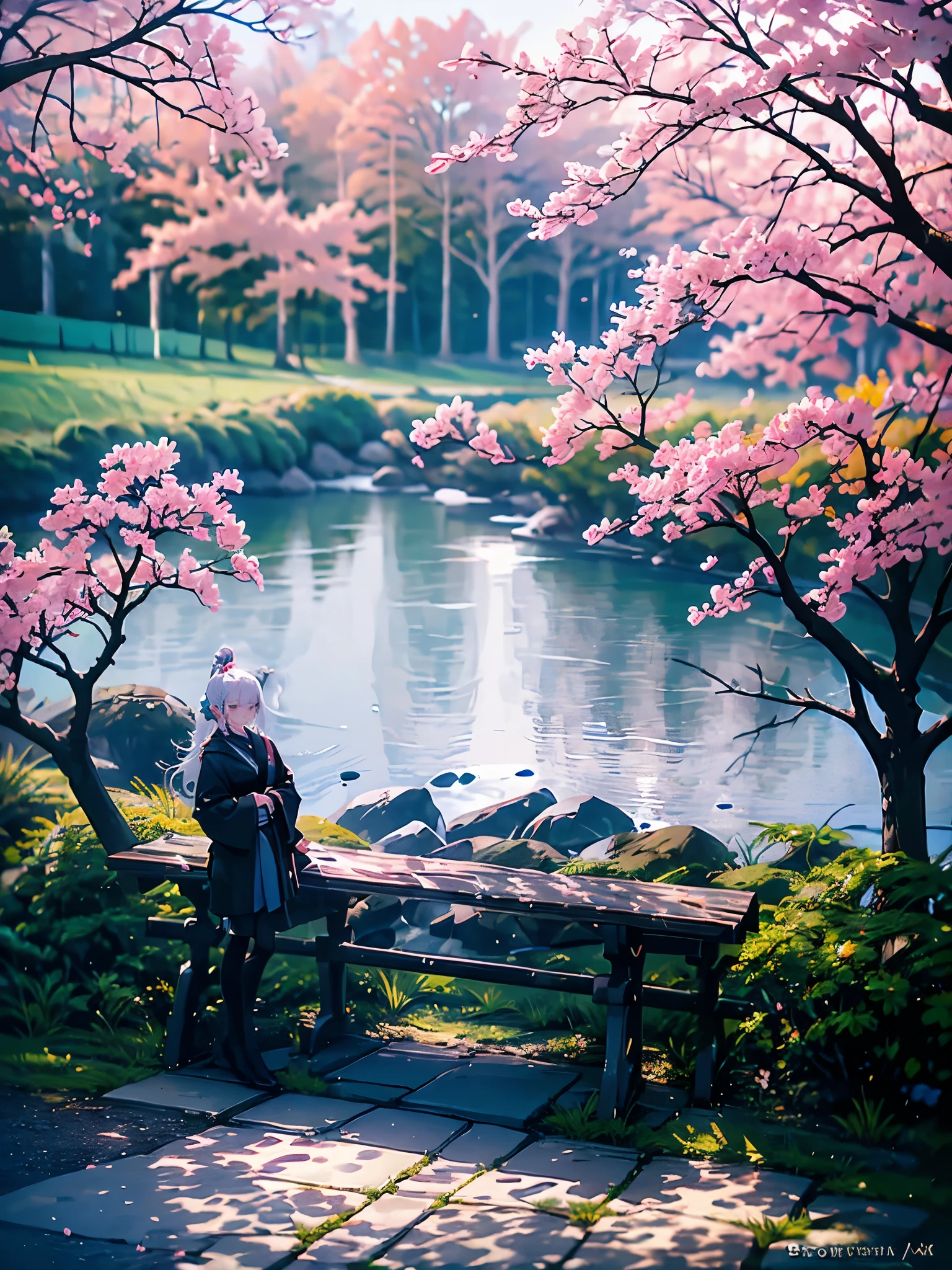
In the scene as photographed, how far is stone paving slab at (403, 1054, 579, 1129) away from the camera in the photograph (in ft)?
13.5

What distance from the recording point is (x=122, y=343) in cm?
645

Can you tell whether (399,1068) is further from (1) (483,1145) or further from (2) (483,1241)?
(2) (483,1241)

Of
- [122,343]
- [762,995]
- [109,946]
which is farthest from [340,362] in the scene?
[762,995]

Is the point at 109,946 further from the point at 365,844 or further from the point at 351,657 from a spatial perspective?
the point at 351,657

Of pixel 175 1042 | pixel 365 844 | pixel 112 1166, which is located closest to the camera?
pixel 112 1166

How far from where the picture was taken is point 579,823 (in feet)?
18.1

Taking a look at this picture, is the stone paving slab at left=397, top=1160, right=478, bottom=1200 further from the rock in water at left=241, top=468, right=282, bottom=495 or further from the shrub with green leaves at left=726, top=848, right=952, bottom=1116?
the rock in water at left=241, top=468, right=282, bottom=495

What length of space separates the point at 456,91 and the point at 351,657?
2.90 meters

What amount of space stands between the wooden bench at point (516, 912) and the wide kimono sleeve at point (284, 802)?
262 millimetres

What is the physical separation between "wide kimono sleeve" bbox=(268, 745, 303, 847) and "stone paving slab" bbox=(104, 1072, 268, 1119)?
2.98 feet

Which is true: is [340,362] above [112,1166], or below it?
above

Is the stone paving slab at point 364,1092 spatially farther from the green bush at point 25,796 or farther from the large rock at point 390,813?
the green bush at point 25,796

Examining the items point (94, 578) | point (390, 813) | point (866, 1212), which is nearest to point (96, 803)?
point (94, 578)

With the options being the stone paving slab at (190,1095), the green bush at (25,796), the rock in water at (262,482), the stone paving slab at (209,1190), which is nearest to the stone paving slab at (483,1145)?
the stone paving slab at (209,1190)
